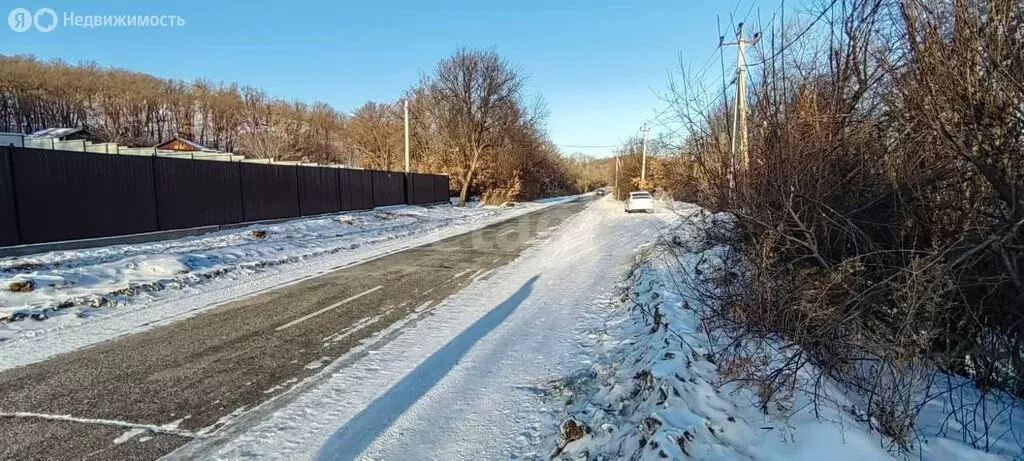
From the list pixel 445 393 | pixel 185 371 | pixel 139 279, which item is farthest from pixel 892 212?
pixel 139 279

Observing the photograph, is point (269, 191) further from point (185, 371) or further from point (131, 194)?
point (185, 371)

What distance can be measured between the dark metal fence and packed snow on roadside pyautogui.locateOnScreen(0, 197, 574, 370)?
868 mm

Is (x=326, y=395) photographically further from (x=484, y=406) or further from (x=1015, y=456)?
(x=1015, y=456)

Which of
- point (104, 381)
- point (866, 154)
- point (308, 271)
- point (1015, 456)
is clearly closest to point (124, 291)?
point (308, 271)

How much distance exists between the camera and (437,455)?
325cm

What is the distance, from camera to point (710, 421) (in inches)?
122

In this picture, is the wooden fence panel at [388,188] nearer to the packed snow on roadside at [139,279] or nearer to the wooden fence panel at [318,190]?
the wooden fence panel at [318,190]

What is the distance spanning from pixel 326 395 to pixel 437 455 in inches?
52.9

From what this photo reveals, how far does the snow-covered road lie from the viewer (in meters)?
3.34

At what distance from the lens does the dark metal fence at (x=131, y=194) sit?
10.7 m

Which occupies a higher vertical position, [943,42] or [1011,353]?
[943,42]

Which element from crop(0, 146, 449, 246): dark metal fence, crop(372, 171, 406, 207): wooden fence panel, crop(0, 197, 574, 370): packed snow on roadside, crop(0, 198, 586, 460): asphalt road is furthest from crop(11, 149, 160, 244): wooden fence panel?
crop(372, 171, 406, 207): wooden fence panel

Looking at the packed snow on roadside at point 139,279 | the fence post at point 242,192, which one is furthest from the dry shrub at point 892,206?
the fence post at point 242,192

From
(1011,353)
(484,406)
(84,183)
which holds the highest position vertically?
(84,183)
